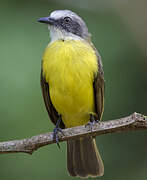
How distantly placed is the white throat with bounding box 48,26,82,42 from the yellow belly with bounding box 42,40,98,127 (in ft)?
0.31

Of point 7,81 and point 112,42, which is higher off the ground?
point 112,42

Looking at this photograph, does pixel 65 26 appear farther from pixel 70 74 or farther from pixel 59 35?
pixel 70 74

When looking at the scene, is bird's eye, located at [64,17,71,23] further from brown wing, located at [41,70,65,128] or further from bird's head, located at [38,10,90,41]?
brown wing, located at [41,70,65,128]

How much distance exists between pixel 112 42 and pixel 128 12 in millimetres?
937

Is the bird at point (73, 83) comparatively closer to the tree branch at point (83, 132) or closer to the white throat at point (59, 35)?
the white throat at point (59, 35)

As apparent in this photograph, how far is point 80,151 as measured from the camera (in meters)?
5.93

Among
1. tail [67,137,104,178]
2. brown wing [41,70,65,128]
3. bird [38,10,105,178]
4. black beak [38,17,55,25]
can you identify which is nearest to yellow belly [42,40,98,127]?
bird [38,10,105,178]

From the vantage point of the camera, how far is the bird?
17.4ft

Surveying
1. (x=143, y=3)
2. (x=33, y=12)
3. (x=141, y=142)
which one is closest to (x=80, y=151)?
(x=141, y=142)

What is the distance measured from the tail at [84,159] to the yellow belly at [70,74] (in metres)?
0.56

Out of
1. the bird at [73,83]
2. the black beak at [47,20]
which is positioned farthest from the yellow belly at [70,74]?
the black beak at [47,20]

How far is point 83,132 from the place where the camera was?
15.2 feet

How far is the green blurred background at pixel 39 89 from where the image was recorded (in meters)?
Result: 5.53

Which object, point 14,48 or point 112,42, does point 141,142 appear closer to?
point 112,42
